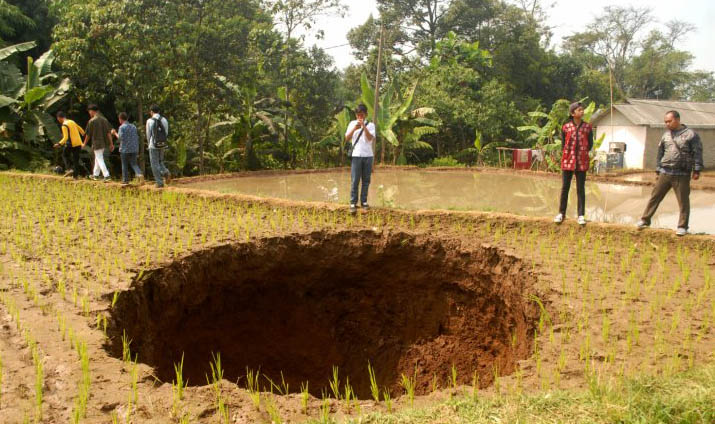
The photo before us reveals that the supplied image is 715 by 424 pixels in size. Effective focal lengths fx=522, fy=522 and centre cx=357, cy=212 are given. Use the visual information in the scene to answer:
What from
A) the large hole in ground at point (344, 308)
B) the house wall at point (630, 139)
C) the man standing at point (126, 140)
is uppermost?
the house wall at point (630, 139)

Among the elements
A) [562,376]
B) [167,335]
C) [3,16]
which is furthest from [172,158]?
[562,376]

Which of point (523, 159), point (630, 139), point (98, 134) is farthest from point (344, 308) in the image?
point (630, 139)

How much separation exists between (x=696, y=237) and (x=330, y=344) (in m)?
4.04

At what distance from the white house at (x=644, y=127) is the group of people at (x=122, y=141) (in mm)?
14074

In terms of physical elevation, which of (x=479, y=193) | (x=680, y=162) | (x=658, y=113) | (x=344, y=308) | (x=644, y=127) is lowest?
(x=344, y=308)

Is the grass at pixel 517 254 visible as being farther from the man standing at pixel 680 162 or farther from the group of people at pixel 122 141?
the group of people at pixel 122 141

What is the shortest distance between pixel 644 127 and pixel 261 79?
41.7ft

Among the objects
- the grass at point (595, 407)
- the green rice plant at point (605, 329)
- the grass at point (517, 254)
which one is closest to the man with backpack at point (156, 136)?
the grass at point (517, 254)

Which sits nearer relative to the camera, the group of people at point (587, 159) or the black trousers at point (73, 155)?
the group of people at point (587, 159)

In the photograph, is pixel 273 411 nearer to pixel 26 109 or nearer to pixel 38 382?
pixel 38 382

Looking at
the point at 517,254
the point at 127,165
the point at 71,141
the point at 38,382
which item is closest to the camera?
the point at 38,382

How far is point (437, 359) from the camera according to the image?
5238mm

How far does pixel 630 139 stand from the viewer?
Answer: 18109mm

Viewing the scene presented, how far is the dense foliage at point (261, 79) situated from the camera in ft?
38.1
